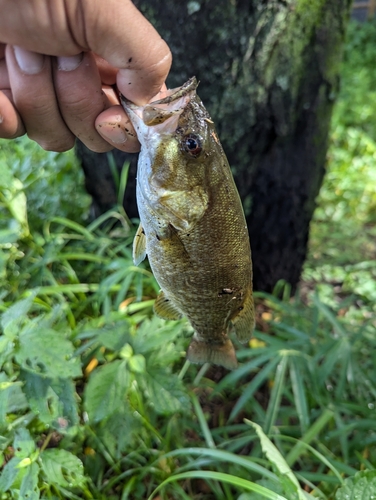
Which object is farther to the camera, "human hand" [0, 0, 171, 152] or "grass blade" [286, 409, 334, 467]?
"grass blade" [286, 409, 334, 467]

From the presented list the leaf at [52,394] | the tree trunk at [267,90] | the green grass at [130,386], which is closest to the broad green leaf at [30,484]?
the green grass at [130,386]

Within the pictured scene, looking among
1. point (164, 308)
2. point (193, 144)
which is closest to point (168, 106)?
point (193, 144)

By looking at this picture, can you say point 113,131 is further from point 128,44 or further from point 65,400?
point 65,400

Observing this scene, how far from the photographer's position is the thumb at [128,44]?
105cm

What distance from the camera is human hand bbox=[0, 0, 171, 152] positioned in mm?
1037

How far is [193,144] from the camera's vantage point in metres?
1.19

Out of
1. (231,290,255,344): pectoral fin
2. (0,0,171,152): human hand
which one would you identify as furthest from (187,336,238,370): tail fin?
(0,0,171,152): human hand

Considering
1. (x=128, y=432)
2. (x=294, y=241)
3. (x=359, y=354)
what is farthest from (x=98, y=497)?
(x=294, y=241)

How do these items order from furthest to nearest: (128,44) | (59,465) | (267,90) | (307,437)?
1. (267,90)
2. (307,437)
3. (59,465)
4. (128,44)

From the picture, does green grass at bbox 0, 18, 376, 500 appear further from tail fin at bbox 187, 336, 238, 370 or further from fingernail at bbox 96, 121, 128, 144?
fingernail at bbox 96, 121, 128, 144

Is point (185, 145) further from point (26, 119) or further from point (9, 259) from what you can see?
point (9, 259)

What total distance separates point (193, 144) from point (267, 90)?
126 cm

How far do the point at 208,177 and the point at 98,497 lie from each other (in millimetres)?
1295

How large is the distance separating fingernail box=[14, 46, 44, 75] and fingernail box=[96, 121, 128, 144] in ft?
0.77
